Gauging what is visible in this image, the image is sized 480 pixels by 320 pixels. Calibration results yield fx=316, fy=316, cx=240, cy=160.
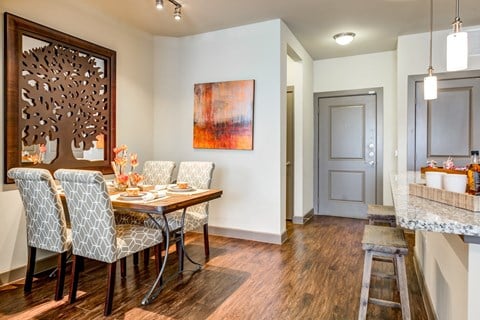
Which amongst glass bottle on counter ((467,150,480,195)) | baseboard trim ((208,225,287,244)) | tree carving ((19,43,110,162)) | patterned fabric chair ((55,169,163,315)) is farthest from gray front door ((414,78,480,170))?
tree carving ((19,43,110,162))

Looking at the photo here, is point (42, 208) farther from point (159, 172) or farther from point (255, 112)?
point (255, 112)

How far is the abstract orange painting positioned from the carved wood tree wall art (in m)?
1.10

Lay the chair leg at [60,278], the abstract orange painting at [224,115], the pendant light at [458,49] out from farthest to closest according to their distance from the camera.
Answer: the abstract orange painting at [224,115] → the chair leg at [60,278] → the pendant light at [458,49]

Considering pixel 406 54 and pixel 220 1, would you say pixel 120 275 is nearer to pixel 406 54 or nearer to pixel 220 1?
pixel 220 1

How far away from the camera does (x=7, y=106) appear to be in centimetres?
268

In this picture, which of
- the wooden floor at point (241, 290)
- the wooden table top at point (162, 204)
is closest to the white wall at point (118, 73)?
the wooden floor at point (241, 290)

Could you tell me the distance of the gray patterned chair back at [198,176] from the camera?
3393mm

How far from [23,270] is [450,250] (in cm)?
328

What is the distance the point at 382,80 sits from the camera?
16.5ft

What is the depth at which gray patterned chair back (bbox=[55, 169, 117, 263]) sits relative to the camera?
6.88 feet

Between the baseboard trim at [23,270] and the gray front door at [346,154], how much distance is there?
408cm

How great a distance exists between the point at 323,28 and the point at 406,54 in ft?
4.29

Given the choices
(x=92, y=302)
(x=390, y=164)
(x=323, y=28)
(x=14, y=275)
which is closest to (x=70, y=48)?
(x=14, y=275)

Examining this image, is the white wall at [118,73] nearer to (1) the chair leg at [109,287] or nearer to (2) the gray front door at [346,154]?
(1) the chair leg at [109,287]
